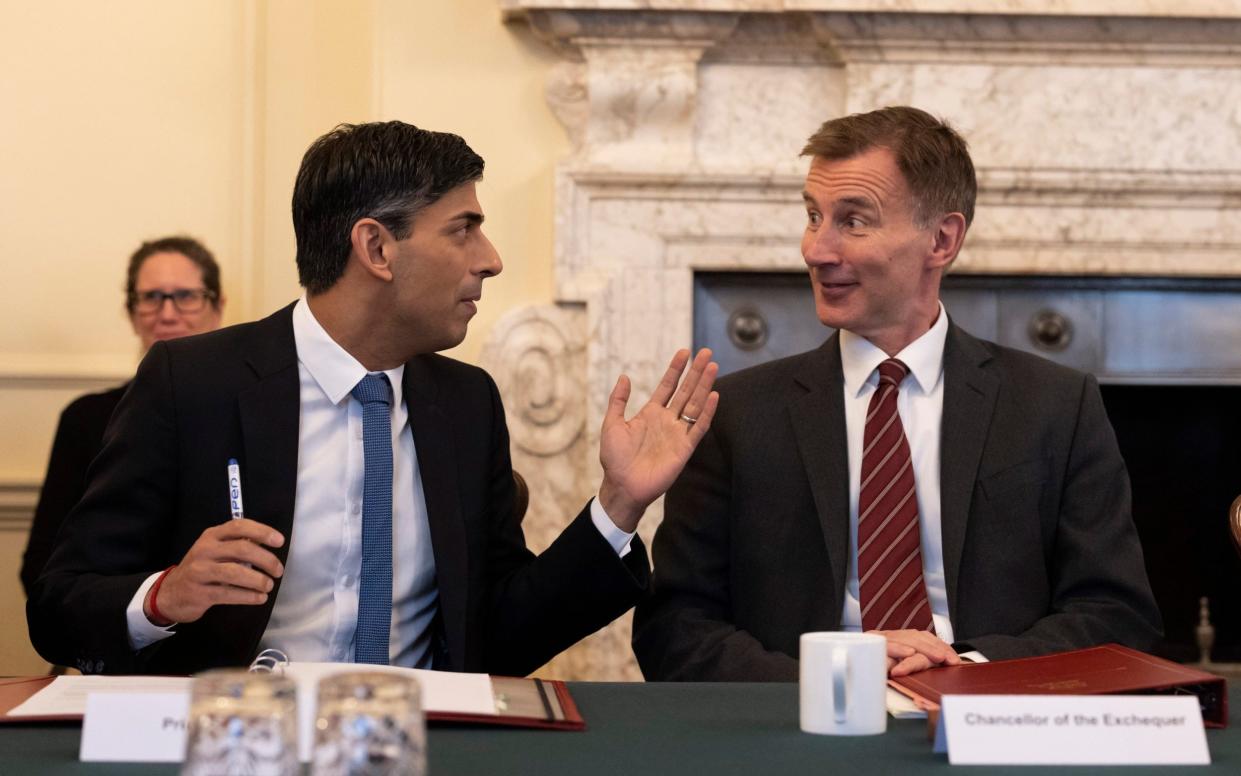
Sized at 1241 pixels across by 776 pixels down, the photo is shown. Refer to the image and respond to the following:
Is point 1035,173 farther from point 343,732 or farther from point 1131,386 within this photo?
point 343,732

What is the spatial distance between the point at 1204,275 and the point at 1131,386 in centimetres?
44

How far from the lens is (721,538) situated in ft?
7.84

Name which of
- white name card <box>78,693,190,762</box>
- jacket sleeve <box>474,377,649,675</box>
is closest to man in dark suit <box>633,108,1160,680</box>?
jacket sleeve <box>474,377,649,675</box>

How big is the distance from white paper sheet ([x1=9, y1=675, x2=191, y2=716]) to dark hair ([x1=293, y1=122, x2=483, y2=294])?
0.78m

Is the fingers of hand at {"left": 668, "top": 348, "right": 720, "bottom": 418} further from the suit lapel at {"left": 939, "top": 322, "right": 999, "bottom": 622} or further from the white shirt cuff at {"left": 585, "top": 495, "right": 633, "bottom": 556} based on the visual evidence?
the suit lapel at {"left": 939, "top": 322, "right": 999, "bottom": 622}

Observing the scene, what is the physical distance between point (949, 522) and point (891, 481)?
10cm

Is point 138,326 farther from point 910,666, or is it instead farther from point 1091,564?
point 910,666

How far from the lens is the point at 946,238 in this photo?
8.36 feet

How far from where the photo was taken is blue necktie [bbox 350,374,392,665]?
2.07 metres

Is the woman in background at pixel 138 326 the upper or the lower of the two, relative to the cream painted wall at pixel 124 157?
lower

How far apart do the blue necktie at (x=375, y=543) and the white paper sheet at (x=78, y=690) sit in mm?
448

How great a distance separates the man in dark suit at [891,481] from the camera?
2262mm

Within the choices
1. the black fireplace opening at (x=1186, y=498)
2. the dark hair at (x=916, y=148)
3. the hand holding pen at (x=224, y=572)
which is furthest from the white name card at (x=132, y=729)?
the black fireplace opening at (x=1186, y=498)

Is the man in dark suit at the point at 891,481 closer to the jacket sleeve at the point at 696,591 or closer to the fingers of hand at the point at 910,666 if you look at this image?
the jacket sleeve at the point at 696,591
